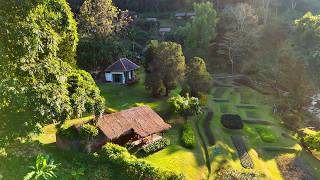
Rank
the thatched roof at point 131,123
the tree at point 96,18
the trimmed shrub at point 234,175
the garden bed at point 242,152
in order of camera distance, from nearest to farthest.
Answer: the trimmed shrub at point 234,175, the thatched roof at point 131,123, the garden bed at point 242,152, the tree at point 96,18

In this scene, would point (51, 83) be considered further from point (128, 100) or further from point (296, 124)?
point (296, 124)

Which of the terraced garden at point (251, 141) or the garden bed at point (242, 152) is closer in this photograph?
the terraced garden at point (251, 141)

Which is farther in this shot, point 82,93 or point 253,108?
point 253,108

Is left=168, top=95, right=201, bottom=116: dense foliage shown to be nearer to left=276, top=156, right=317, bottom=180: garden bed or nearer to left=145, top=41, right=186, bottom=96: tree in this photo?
left=145, top=41, right=186, bottom=96: tree

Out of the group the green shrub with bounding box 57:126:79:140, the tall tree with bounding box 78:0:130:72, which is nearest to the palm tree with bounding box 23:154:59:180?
the green shrub with bounding box 57:126:79:140

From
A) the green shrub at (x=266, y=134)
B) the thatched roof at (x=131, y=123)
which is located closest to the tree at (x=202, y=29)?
the green shrub at (x=266, y=134)


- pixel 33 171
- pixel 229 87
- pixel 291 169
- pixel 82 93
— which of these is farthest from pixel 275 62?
pixel 33 171

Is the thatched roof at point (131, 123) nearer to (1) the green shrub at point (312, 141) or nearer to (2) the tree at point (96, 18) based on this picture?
(1) the green shrub at point (312, 141)
